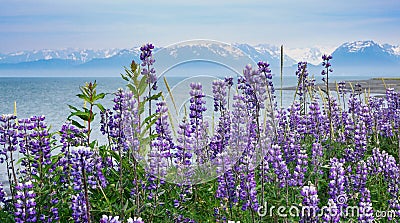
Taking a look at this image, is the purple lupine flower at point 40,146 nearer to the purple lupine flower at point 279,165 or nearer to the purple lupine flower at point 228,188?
the purple lupine flower at point 228,188

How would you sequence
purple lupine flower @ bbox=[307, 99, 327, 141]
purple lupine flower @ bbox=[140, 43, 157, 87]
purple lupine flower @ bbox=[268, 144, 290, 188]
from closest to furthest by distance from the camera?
1. purple lupine flower @ bbox=[268, 144, 290, 188]
2. purple lupine flower @ bbox=[140, 43, 157, 87]
3. purple lupine flower @ bbox=[307, 99, 327, 141]

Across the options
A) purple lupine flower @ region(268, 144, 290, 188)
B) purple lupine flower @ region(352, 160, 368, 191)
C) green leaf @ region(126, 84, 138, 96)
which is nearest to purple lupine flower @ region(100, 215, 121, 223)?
green leaf @ region(126, 84, 138, 96)

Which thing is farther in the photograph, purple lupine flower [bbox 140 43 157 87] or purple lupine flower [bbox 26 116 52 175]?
purple lupine flower [bbox 26 116 52 175]

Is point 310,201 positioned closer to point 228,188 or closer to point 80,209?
point 228,188

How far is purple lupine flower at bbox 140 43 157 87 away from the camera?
497 cm

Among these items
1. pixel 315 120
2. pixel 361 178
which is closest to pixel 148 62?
pixel 361 178

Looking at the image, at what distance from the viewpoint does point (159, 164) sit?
14.5 ft

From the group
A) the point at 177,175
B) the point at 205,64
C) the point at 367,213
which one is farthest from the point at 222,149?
the point at 367,213

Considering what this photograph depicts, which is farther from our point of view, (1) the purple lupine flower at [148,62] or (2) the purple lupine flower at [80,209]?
(1) the purple lupine flower at [148,62]

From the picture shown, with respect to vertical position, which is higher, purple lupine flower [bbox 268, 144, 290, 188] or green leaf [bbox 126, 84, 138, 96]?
green leaf [bbox 126, 84, 138, 96]

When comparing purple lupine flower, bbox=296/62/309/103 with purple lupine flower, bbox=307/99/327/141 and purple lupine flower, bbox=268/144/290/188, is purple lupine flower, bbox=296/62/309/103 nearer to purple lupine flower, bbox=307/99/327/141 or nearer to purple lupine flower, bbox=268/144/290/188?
purple lupine flower, bbox=307/99/327/141

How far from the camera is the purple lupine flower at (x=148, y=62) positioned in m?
4.97

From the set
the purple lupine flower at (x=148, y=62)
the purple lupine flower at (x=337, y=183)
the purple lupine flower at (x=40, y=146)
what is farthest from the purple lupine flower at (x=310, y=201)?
the purple lupine flower at (x=40, y=146)

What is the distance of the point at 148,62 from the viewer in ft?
16.5
